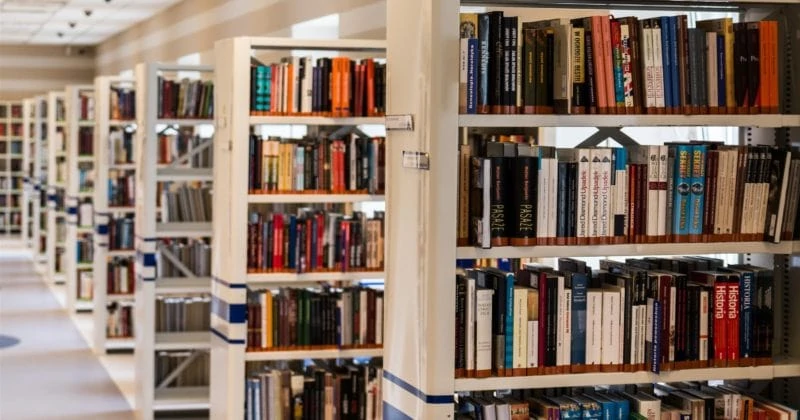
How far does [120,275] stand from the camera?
33.3ft

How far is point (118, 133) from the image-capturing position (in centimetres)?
990

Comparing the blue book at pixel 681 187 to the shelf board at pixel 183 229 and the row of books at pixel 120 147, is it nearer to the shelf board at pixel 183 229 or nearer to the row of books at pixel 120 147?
the shelf board at pixel 183 229

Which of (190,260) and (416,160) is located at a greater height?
(416,160)

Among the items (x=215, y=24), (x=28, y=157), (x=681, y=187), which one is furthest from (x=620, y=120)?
(x=28, y=157)

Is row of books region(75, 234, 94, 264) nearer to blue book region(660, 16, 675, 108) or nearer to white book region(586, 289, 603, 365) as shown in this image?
white book region(586, 289, 603, 365)

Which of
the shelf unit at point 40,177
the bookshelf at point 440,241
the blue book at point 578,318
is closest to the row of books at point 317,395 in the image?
the bookshelf at point 440,241

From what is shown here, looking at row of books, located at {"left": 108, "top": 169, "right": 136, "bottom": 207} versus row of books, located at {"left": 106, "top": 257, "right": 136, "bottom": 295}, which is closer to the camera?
row of books, located at {"left": 108, "top": 169, "right": 136, "bottom": 207}

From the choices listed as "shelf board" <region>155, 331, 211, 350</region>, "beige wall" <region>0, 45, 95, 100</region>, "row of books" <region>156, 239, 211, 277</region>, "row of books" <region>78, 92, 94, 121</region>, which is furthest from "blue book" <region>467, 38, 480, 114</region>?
"beige wall" <region>0, 45, 95, 100</region>

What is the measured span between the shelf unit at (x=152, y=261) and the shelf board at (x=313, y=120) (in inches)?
74.2

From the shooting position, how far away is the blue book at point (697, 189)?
3.81m

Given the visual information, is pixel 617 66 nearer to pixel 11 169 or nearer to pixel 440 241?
pixel 440 241

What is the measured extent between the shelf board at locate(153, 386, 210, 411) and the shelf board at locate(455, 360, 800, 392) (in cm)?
423

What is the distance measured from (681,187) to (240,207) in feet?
8.36

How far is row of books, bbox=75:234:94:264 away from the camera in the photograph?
1182 centimetres
